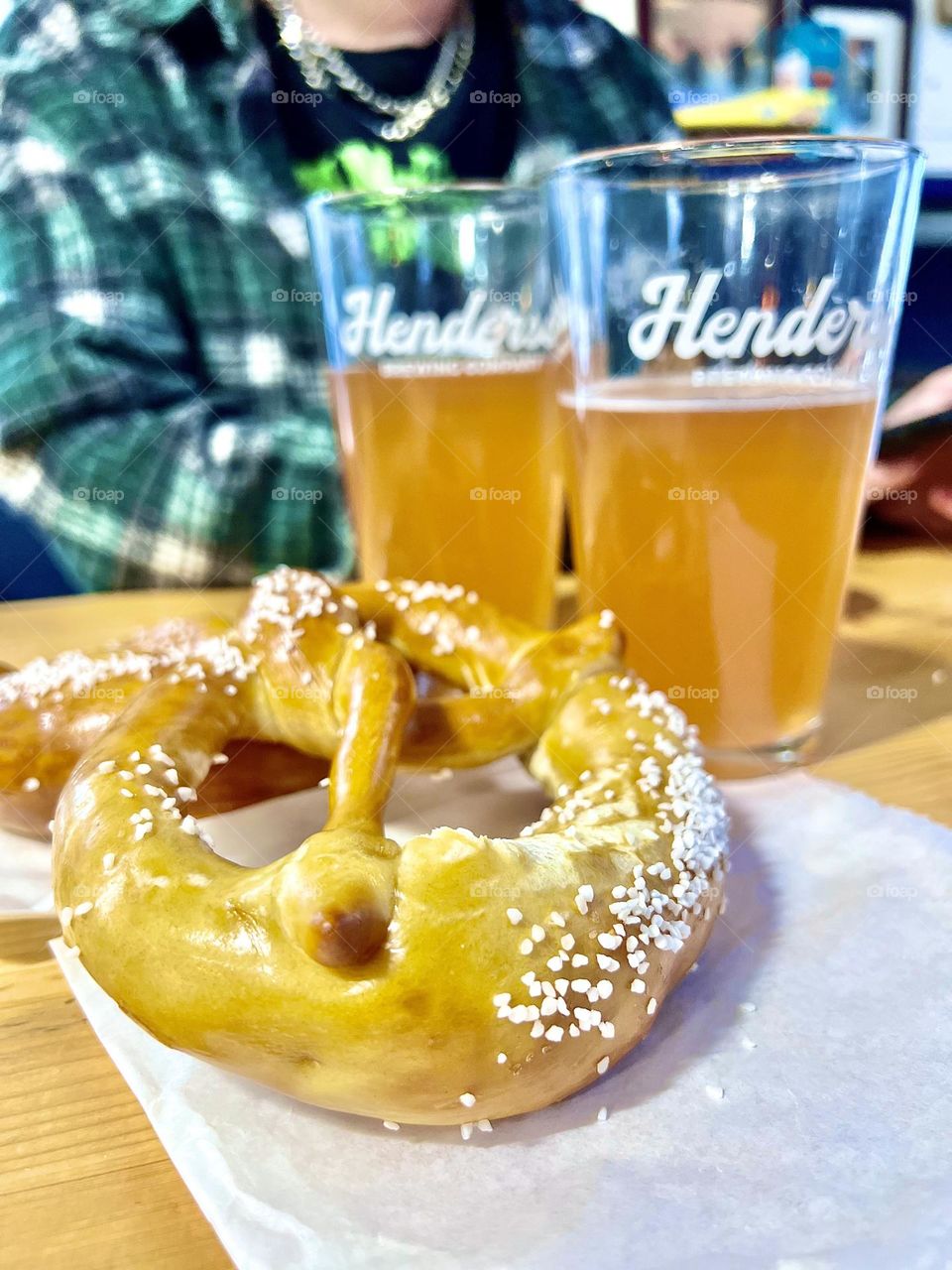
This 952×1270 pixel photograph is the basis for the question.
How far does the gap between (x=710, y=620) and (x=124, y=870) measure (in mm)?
453

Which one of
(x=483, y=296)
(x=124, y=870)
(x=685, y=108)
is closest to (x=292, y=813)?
(x=124, y=870)

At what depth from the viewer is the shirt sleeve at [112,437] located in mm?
1407

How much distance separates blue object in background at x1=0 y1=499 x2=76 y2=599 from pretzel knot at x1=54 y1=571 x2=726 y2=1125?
1498 mm

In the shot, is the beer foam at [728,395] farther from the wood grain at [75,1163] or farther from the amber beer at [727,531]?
the wood grain at [75,1163]

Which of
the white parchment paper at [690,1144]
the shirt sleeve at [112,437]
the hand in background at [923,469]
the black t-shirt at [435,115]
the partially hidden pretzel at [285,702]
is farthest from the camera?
the black t-shirt at [435,115]

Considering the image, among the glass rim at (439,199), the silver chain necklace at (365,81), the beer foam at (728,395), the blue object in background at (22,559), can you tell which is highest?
the silver chain necklace at (365,81)

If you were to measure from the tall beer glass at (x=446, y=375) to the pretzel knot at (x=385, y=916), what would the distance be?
334 mm

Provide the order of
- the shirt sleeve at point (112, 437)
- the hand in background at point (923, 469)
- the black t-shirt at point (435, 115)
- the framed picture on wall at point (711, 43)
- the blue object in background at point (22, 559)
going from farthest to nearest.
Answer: the framed picture on wall at point (711, 43) → the blue object in background at point (22, 559) → the black t-shirt at point (435, 115) → the shirt sleeve at point (112, 437) → the hand in background at point (923, 469)

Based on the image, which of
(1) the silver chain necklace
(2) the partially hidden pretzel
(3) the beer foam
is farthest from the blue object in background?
(3) the beer foam

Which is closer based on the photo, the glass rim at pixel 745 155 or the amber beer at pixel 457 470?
the glass rim at pixel 745 155

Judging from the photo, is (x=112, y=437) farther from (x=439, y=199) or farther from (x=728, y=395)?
(x=728, y=395)

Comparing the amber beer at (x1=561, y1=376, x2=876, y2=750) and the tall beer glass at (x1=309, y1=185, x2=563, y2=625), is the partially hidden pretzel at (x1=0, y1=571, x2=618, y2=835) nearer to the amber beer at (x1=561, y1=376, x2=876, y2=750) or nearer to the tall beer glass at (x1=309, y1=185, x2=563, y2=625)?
the amber beer at (x1=561, y1=376, x2=876, y2=750)

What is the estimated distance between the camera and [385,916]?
384 millimetres

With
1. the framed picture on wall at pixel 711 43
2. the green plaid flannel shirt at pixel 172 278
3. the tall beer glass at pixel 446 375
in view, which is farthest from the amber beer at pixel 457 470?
the framed picture on wall at pixel 711 43
